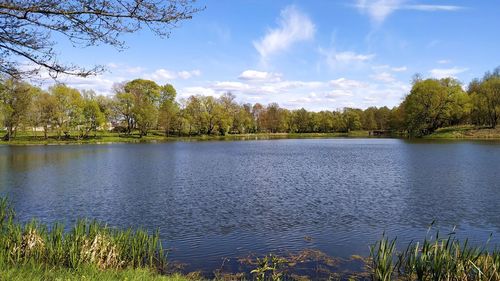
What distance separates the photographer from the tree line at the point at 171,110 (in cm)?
7875

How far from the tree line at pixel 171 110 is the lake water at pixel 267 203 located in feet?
157

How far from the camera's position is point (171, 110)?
4176 inches

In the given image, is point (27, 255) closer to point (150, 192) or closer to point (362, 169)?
point (150, 192)

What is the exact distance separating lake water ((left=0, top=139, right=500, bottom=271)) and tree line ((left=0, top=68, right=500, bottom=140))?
4782 centimetres

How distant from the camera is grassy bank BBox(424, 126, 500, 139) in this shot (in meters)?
85.2

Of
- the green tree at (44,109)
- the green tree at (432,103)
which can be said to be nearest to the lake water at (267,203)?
the green tree at (44,109)

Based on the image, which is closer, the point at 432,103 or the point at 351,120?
the point at 432,103

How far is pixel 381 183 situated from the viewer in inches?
1032

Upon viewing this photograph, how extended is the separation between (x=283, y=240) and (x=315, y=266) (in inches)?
113

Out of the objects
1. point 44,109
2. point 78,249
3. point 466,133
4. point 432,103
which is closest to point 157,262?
point 78,249

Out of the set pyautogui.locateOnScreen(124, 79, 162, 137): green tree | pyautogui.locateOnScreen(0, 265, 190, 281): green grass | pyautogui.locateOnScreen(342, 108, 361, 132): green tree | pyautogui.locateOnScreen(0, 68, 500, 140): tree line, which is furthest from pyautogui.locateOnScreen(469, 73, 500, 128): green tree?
pyautogui.locateOnScreen(0, 265, 190, 281): green grass

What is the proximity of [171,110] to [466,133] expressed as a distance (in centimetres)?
7353

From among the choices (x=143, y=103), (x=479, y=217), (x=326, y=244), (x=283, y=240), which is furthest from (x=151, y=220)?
(x=143, y=103)

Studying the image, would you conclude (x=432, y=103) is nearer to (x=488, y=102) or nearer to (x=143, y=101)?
(x=488, y=102)
